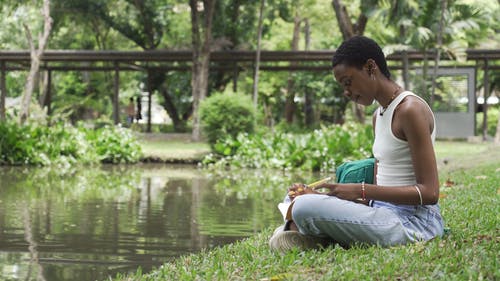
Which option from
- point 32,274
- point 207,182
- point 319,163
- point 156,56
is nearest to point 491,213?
point 32,274

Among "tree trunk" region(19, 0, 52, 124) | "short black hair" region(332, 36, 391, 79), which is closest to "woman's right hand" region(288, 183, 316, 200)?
"short black hair" region(332, 36, 391, 79)

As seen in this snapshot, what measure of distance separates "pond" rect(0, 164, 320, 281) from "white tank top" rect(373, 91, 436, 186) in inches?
93.1

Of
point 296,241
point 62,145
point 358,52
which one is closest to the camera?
point 358,52

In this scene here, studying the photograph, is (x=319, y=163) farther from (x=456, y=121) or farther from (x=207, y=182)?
(x=456, y=121)

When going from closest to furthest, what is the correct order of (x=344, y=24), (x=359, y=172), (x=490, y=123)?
1. (x=359, y=172)
2. (x=344, y=24)
3. (x=490, y=123)

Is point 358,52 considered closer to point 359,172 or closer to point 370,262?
point 359,172

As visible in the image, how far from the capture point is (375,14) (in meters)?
21.6

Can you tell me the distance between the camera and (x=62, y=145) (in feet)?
63.0

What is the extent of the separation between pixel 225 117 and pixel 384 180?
15552 millimetres

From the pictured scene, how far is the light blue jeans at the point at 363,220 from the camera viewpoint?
4473mm

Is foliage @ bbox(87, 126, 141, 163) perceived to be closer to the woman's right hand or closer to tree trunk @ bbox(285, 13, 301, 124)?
tree trunk @ bbox(285, 13, 301, 124)

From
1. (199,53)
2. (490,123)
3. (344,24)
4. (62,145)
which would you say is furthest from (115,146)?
(490,123)

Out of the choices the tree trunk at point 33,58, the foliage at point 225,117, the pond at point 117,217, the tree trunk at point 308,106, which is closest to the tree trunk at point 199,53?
the tree trunk at point 33,58

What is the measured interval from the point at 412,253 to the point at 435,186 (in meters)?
0.40
